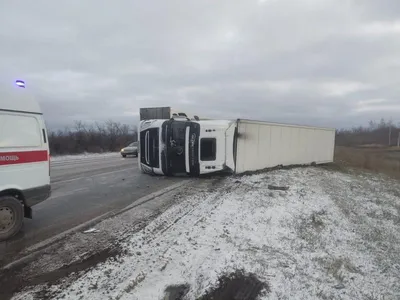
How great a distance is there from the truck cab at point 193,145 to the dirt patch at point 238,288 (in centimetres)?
888

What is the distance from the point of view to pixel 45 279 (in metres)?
3.87

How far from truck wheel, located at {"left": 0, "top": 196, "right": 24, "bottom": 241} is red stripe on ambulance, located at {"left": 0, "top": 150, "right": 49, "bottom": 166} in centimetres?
65

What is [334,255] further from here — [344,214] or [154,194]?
[154,194]

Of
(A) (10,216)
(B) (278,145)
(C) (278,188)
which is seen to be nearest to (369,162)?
(B) (278,145)

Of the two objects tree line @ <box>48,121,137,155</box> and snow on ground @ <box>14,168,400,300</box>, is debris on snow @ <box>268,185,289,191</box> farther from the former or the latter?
tree line @ <box>48,121,137,155</box>

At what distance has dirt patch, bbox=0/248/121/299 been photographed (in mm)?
3576

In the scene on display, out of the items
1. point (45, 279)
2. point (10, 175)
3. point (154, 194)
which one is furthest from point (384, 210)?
point (10, 175)

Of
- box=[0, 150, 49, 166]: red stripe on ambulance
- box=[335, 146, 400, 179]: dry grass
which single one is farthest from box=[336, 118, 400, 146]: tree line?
box=[0, 150, 49, 166]: red stripe on ambulance

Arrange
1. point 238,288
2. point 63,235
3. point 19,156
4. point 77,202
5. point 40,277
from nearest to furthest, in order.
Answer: point 238,288 < point 40,277 < point 19,156 < point 63,235 < point 77,202

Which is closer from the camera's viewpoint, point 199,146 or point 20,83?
point 20,83

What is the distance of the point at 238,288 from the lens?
12.3ft

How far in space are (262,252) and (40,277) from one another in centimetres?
325

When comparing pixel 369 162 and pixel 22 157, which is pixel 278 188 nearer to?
pixel 22 157

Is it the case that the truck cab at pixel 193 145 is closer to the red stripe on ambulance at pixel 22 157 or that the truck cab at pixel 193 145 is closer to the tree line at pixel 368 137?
the red stripe on ambulance at pixel 22 157
